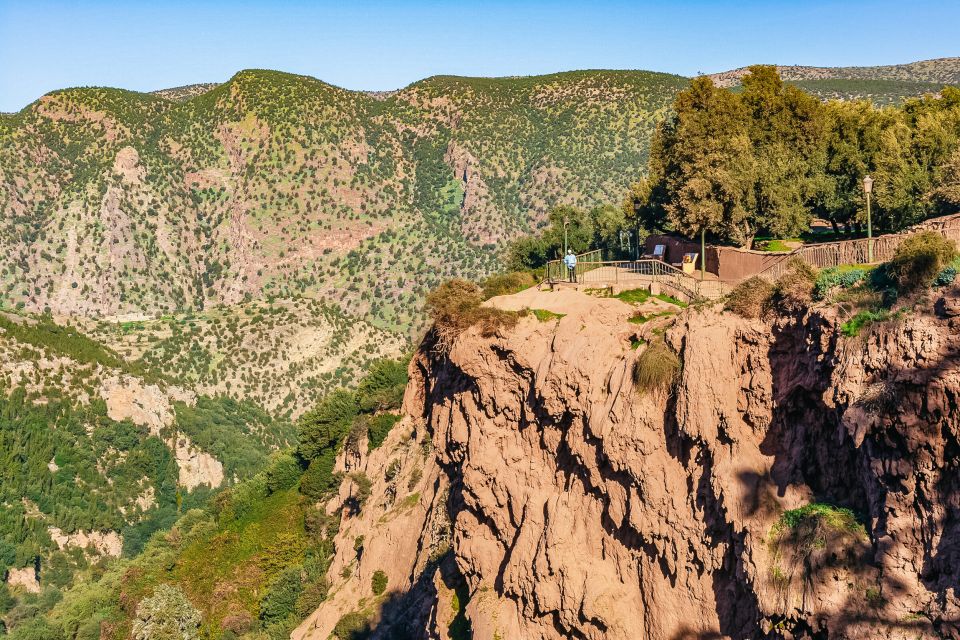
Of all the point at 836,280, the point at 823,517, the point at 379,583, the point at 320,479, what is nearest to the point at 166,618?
the point at 320,479

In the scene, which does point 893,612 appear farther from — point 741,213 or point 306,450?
point 306,450

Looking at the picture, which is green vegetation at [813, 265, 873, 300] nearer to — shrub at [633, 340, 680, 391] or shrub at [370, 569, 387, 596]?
shrub at [633, 340, 680, 391]

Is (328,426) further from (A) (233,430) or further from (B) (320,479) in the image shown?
(A) (233,430)

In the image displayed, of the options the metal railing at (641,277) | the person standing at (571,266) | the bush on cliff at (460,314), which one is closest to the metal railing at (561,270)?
the metal railing at (641,277)

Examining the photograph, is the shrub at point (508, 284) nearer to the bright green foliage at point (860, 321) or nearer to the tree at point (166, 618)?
the bright green foliage at point (860, 321)

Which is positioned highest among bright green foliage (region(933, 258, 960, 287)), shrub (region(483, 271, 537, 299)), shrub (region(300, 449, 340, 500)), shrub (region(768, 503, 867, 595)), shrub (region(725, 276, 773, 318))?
bright green foliage (region(933, 258, 960, 287))

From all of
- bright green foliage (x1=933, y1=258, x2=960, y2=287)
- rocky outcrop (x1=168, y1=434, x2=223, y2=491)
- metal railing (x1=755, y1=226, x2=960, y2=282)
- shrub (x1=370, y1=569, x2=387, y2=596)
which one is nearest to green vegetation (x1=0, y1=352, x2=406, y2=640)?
rocky outcrop (x1=168, y1=434, x2=223, y2=491)
